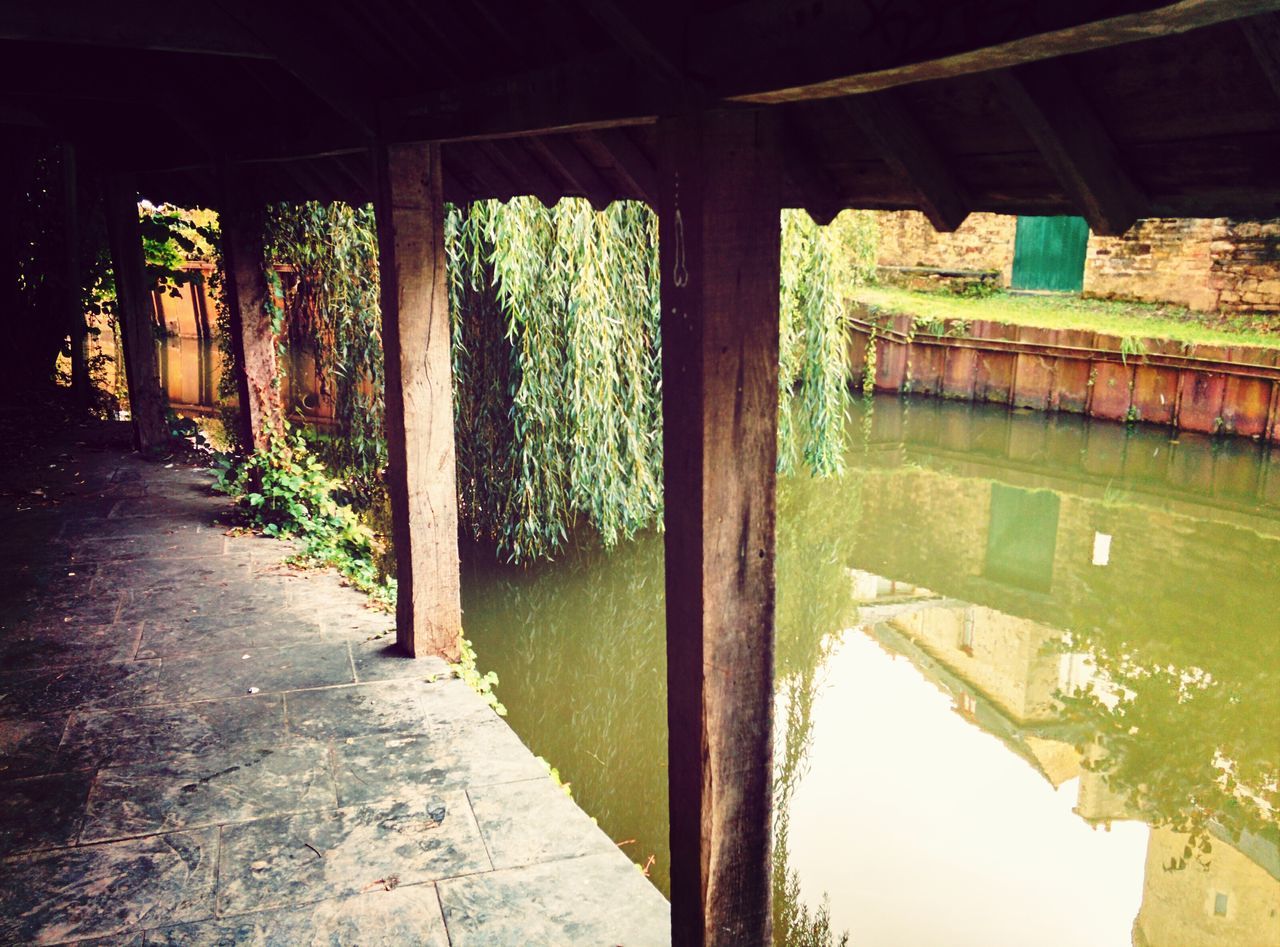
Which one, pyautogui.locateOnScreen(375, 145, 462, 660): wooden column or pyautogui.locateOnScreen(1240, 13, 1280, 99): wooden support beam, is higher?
pyautogui.locateOnScreen(1240, 13, 1280, 99): wooden support beam

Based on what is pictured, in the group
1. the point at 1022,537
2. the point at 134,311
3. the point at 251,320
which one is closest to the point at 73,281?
the point at 134,311

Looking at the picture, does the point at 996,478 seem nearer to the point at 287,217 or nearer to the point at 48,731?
the point at 287,217

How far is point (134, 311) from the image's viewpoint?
7547mm

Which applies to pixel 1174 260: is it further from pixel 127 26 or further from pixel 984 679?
pixel 127 26

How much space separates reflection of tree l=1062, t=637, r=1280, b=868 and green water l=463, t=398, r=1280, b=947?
2 cm

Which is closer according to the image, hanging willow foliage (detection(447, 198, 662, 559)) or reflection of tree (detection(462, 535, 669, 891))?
reflection of tree (detection(462, 535, 669, 891))

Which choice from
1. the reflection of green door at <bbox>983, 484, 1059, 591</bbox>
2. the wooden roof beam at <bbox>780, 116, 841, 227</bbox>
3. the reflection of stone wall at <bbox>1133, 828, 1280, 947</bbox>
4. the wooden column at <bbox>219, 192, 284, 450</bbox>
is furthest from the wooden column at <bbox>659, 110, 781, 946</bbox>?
the reflection of green door at <bbox>983, 484, 1059, 591</bbox>

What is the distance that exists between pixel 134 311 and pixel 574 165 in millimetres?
5463

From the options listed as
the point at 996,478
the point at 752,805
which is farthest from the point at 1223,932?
the point at 996,478

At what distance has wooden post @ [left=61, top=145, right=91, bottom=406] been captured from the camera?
9.23 m

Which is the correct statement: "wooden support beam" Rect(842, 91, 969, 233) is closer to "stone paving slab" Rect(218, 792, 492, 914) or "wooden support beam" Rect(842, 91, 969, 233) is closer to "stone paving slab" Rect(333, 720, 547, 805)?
"stone paving slab" Rect(218, 792, 492, 914)

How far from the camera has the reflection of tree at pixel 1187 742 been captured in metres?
5.66

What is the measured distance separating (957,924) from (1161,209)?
3.90 m

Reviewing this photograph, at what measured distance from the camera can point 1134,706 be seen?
6715mm
